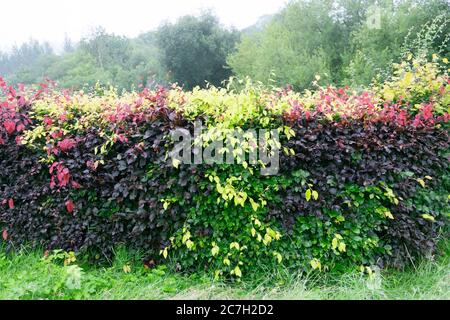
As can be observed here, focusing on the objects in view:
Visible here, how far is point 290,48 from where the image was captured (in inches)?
566

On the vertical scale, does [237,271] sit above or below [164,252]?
below

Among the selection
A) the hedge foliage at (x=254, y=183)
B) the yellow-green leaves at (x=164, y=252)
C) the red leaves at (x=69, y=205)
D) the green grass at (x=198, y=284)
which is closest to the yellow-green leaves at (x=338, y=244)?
the hedge foliage at (x=254, y=183)

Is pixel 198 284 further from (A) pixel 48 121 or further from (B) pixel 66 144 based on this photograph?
(A) pixel 48 121

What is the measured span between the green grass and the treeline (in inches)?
76.5

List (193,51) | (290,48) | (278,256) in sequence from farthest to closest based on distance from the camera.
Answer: (193,51), (290,48), (278,256)

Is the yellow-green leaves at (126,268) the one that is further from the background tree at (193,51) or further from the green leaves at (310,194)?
the background tree at (193,51)

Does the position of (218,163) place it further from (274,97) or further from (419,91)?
(419,91)

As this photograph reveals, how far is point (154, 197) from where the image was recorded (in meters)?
3.11

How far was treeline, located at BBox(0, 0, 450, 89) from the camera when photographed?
36.1ft

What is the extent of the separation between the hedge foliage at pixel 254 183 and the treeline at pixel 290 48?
88 cm

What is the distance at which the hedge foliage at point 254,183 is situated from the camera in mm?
3008

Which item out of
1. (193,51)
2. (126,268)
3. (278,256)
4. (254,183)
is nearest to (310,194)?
(254,183)

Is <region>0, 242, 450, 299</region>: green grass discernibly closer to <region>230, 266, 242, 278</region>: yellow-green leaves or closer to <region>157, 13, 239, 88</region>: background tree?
<region>230, 266, 242, 278</region>: yellow-green leaves

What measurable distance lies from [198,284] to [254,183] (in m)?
0.95
